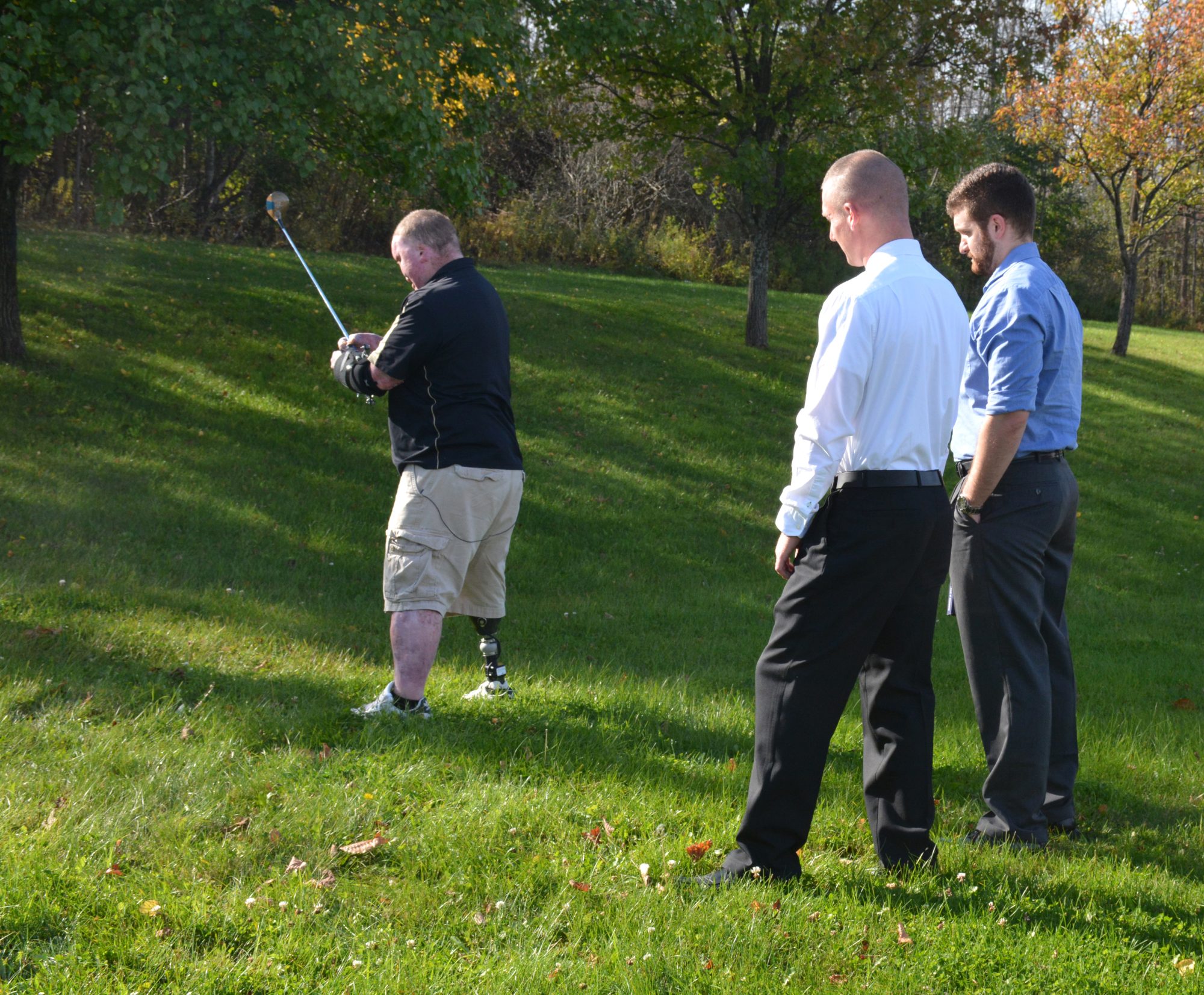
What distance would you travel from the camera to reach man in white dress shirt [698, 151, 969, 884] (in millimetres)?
3271

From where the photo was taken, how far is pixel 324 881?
3.35 m

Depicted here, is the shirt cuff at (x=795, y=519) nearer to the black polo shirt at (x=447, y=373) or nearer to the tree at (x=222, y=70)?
the black polo shirt at (x=447, y=373)

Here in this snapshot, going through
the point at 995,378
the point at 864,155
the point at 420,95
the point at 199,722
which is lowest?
the point at 199,722

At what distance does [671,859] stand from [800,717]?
0.72 meters

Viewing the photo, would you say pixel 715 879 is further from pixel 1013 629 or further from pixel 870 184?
pixel 870 184

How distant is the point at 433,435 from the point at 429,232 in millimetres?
947

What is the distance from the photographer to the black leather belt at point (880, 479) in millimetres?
3336

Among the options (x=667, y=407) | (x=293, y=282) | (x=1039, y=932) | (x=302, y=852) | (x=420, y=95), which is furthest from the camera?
(x=293, y=282)

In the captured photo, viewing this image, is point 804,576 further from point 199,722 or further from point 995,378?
point 199,722

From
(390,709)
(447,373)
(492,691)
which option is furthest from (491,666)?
(447,373)

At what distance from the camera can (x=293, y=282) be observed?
17125 millimetres

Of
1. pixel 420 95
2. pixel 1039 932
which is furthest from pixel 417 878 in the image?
pixel 420 95

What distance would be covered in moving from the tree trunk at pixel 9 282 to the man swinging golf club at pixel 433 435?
8613 millimetres

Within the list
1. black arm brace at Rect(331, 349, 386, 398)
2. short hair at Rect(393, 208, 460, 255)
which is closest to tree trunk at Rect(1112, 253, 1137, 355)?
short hair at Rect(393, 208, 460, 255)
